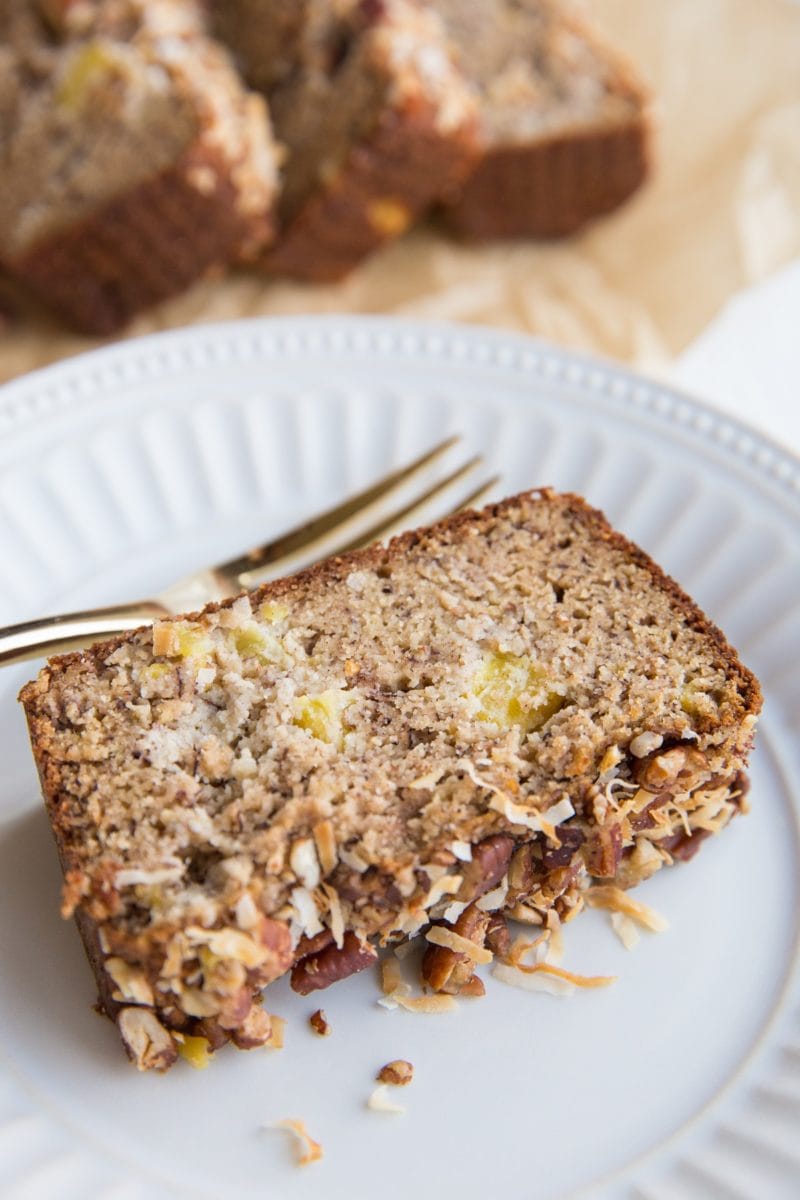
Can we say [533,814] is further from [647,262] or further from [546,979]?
[647,262]

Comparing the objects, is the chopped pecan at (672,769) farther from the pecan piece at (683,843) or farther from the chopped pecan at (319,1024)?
the chopped pecan at (319,1024)

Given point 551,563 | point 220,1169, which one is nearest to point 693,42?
point 551,563

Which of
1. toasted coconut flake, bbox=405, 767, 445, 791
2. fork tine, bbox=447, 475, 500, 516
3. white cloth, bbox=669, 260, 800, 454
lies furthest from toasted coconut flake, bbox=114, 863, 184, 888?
white cloth, bbox=669, 260, 800, 454

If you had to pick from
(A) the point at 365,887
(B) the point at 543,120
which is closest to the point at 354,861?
(A) the point at 365,887

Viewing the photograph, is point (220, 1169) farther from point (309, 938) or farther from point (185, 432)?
point (185, 432)

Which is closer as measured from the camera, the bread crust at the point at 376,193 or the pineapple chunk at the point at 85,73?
the pineapple chunk at the point at 85,73

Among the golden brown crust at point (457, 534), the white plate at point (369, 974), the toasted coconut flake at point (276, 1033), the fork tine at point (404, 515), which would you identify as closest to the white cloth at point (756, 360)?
the white plate at point (369, 974)

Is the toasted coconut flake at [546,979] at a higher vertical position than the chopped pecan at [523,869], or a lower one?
lower
